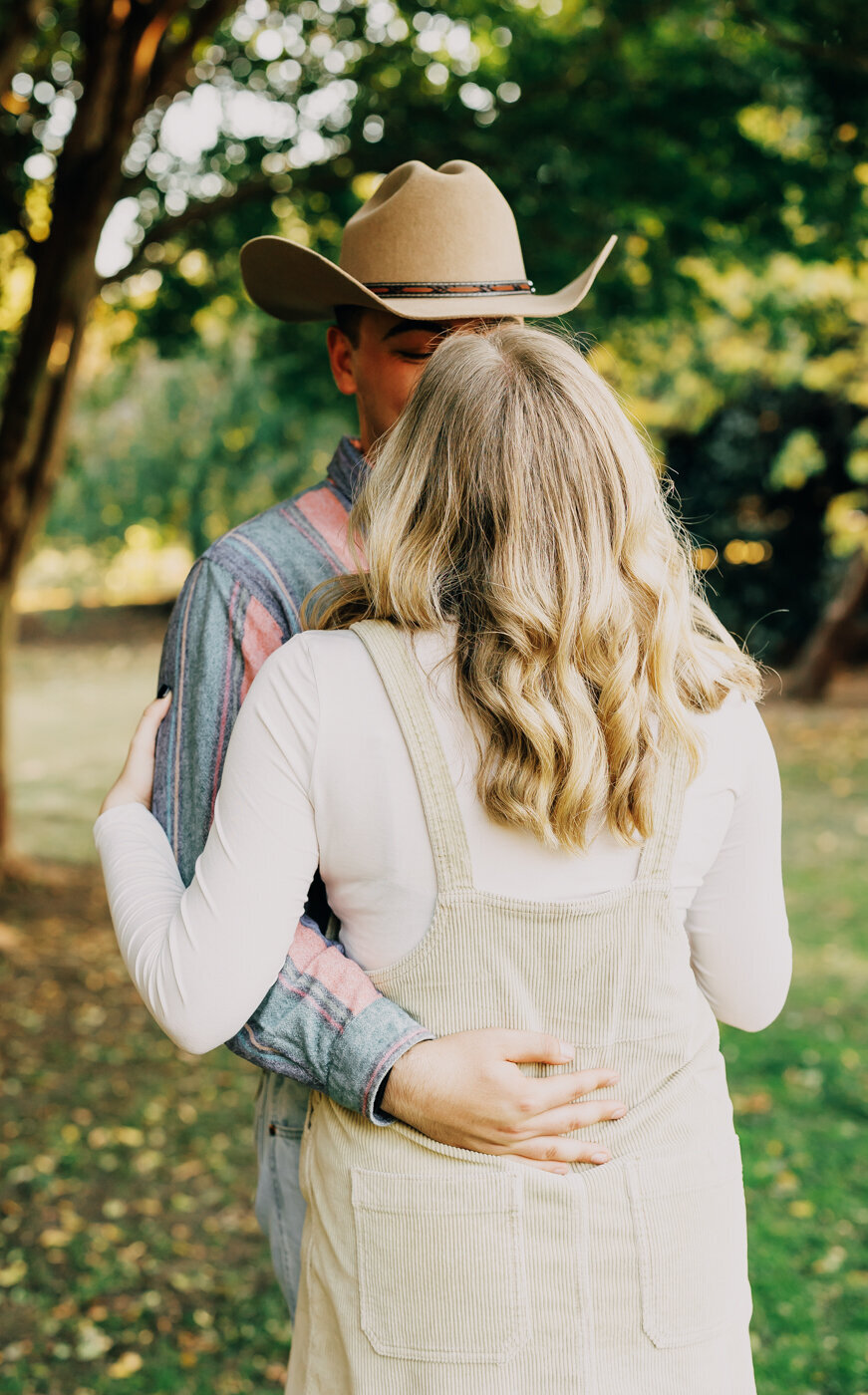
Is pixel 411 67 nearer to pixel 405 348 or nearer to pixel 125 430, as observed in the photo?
pixel 405 348

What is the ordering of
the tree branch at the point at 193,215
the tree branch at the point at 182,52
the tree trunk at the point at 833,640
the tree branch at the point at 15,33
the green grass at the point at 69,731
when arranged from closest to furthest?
the tree branch at the point at 15,33
the tree branch at the point at 182,52
the tree branch at the point at 193,215
the green grass at the point at 69,731
the tree trunk at the point at 833,640

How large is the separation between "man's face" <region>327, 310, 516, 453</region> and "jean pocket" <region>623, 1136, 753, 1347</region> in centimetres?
114


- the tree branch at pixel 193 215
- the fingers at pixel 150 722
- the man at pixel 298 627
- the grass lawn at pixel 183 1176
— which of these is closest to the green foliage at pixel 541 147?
the tree branch at pixel 193 215

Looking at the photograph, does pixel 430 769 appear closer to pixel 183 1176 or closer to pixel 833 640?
pixel 183 1176

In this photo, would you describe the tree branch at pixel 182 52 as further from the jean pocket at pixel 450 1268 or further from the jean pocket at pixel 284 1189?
the jean pocket at pixel 450 1268

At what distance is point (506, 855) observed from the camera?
1273mm

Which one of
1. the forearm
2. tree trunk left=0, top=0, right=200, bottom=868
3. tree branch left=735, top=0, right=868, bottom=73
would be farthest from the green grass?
the forearm

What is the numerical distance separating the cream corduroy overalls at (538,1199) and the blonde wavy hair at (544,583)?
6cm

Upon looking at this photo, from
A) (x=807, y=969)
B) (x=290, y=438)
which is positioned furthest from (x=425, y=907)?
(x=290, y=438)

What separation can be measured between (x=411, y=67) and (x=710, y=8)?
5.12ft

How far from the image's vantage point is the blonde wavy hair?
124 centimetres

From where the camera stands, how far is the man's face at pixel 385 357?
5.98ft

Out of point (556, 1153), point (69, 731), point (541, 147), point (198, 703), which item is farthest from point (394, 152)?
point (69, 731)

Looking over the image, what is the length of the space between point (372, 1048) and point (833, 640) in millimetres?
12972
